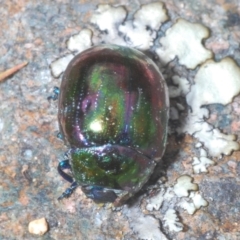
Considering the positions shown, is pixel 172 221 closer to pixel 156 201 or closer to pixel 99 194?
pixel 156 201

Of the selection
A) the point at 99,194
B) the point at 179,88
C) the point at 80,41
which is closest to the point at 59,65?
the point at 80,41

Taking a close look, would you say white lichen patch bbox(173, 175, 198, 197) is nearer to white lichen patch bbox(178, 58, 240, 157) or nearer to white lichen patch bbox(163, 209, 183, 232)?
white lichen patch bbox(163, 209, 183, 232)

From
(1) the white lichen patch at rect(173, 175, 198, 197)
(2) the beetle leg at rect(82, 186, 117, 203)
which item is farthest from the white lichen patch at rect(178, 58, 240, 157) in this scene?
(2) the beetle leg at rect(82, 186, 117, 203)

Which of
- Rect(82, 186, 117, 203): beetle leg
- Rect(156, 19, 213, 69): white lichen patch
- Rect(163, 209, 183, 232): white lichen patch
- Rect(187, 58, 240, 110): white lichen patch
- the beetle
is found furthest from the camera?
Rect(156, 19, 213, 69): white lichen patch

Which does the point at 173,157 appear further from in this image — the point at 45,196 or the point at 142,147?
the point at 45,196

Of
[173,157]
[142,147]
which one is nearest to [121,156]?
[142,147]
